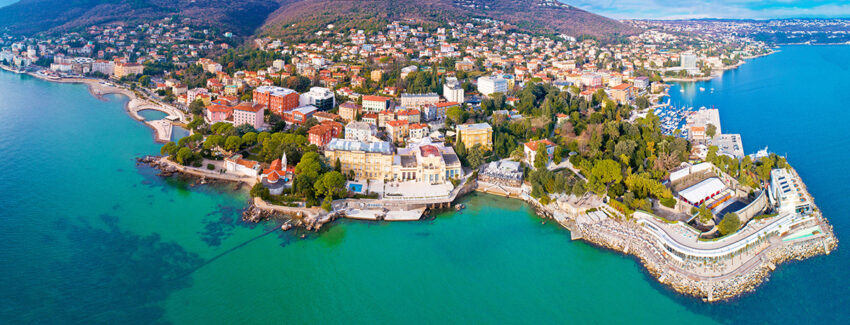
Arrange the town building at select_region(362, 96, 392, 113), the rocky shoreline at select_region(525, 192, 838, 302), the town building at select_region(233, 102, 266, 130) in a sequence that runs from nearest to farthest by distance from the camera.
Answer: the rocky shoreline at select_region(525, 192, 838, 302) → the town building at select_region(233, 102, 266, 130) → the town building at select_region(362, 96, 392, 113)

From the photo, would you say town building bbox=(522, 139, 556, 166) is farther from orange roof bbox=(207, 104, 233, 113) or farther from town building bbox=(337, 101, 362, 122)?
orange roof bbox=(207, 104, 233, 113)

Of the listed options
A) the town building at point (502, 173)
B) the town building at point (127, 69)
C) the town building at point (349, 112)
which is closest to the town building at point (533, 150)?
the town building at point (502, 173)

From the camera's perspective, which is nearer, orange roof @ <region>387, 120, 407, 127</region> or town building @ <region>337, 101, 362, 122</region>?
orange roof @ <region>387, 120, 407, 127</region>

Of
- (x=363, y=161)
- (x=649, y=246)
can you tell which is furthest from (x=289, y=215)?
(x=649, y=246)

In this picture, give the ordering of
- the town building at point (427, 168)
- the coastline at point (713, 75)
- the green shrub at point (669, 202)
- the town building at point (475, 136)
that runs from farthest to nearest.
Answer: the coastline at point (713, 75), the town building at point (475, 136), the town building at point (427, 168), the green shrub at point (669, 202)

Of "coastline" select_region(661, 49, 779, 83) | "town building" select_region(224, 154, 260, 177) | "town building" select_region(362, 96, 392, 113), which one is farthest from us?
"coastline" select_region(661, 49, 779, 83)

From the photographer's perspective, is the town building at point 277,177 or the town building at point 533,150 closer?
the town building at point 277,177

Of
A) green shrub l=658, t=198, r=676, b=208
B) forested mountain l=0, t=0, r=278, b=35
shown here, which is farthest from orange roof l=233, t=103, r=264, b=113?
forested mountain l=0, t=0, r=278, b=35

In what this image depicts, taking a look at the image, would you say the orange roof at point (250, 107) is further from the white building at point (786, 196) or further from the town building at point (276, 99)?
the white building at point (786, 196)
